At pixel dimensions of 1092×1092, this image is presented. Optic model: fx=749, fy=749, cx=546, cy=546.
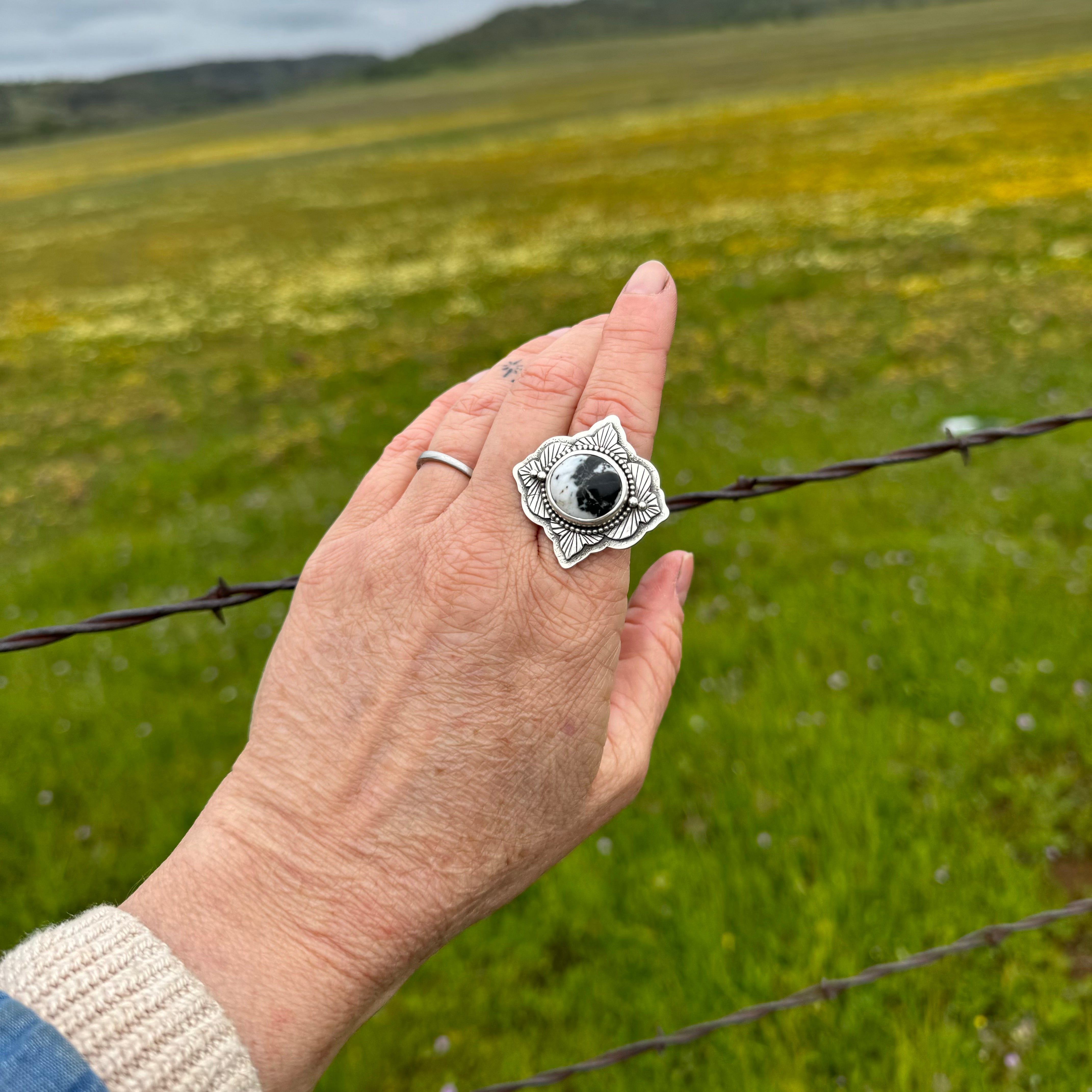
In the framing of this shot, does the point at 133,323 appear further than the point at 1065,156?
No

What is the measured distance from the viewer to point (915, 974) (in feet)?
9.09

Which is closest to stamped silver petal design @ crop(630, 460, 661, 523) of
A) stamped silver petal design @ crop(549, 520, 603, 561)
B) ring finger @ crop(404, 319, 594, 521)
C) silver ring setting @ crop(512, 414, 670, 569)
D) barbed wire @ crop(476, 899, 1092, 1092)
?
silver ring setting @ crop(512, 414, 670, 569)

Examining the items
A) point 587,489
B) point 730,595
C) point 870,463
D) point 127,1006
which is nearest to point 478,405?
point 587,489

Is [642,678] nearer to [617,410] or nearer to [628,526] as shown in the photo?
[628,526]

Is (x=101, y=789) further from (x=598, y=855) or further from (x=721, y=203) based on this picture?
(x=721, y=203)

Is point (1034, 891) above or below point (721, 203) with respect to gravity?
below

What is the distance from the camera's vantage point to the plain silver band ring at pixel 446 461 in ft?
6.12

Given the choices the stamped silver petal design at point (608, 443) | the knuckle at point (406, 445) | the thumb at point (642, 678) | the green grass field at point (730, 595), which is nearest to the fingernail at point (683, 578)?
the thumb at point (642, 678)

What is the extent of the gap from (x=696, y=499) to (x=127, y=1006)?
173 cm

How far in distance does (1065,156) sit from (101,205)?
54399 mm

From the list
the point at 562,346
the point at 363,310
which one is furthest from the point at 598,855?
the point at 363,310

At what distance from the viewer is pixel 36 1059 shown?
1.06 meters

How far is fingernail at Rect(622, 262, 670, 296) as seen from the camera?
1.81 meters

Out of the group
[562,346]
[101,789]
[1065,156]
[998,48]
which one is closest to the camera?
A: [562,346]
